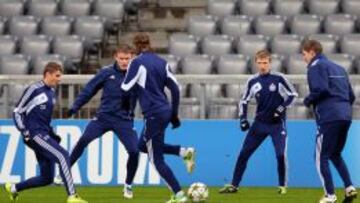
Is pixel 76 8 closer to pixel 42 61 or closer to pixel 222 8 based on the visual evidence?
pixel 42 61

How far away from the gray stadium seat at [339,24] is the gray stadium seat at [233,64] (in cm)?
227

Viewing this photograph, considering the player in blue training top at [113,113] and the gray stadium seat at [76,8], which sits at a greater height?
the gray stadium seat at [76,8]

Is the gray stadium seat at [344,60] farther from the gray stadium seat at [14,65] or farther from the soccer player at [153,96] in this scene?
the soccer player at [153,96]

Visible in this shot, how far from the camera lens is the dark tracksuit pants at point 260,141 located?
18547mm

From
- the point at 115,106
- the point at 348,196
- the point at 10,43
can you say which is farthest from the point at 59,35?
the point at 348,196

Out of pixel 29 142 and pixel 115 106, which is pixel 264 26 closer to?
pixel 115 106

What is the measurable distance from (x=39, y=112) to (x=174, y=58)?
23.0 ft

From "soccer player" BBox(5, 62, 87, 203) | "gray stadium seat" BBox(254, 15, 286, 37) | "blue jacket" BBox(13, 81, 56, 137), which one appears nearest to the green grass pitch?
"soccer player" BBox(5, 62, 87, 203)

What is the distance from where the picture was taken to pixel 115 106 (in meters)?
17.8

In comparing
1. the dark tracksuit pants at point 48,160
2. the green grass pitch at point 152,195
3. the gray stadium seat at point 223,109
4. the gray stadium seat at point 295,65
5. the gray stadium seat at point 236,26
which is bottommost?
the green grass pitch at point 152,195

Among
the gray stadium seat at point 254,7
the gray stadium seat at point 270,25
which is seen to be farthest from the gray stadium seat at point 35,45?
the gray stadium seat at point 270,25

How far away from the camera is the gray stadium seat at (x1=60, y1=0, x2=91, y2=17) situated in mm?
25328

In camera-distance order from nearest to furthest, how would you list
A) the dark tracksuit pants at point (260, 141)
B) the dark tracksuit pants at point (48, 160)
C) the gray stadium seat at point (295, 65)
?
the dark tracksuit pants at point (48, 160)
the dark tracksuit pants at point (260, 141)
the gray stadium seat at point (295, 65)

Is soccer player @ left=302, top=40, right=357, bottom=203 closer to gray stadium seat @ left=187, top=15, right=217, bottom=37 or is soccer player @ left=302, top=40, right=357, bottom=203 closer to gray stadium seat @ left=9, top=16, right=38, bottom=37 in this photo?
gray stadium seat @ left=187, top=15, right=217, bottom=37
